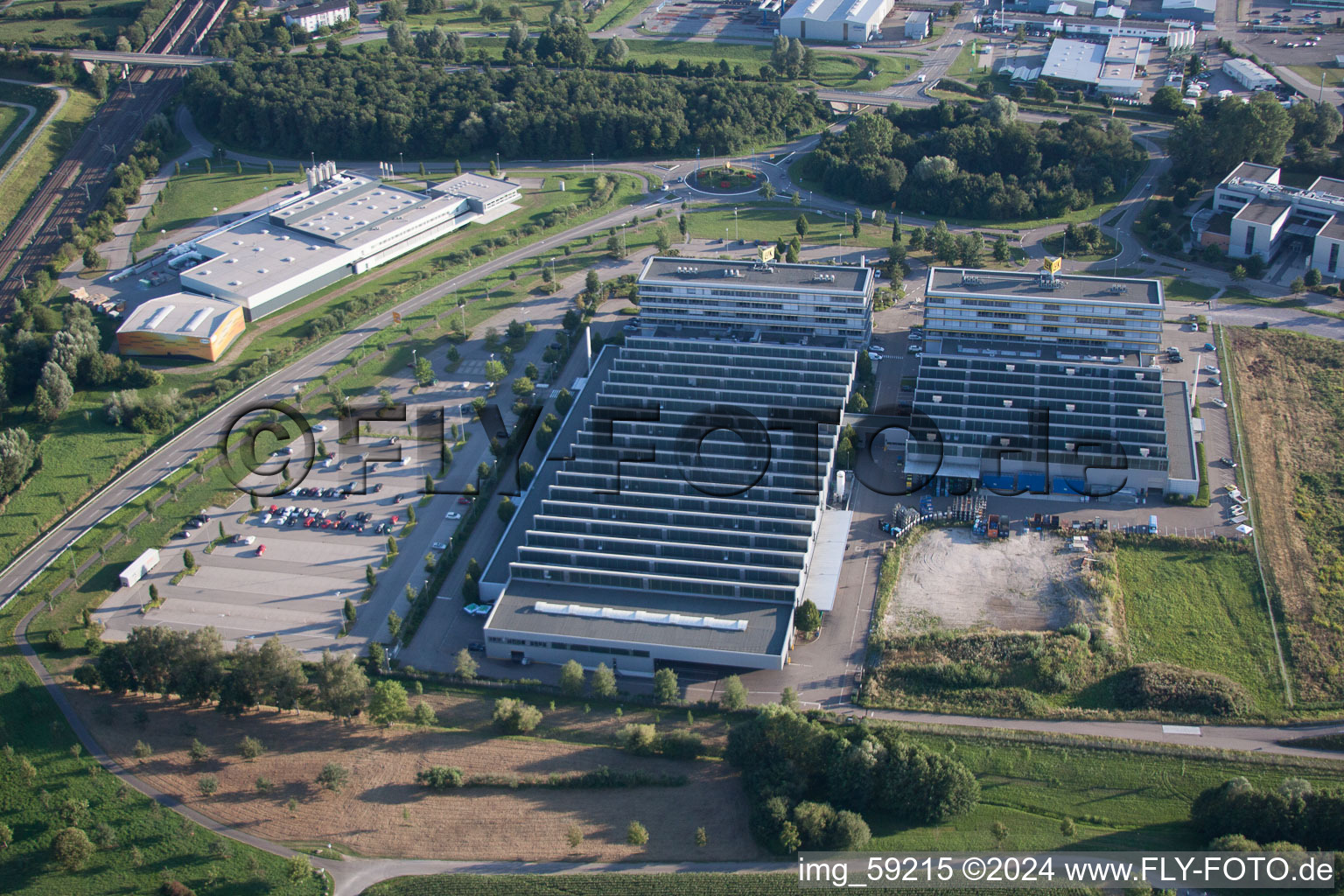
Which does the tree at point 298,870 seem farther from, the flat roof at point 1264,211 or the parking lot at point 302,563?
the flat roof at point 1264,211

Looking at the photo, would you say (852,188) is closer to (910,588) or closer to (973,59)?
(973,59)

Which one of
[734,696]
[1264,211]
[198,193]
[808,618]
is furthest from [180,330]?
[1264,211]

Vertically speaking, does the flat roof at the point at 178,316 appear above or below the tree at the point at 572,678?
above

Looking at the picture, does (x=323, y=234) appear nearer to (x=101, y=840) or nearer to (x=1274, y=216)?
(x=101, y=840)

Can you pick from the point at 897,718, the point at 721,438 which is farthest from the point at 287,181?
the point at 897,718

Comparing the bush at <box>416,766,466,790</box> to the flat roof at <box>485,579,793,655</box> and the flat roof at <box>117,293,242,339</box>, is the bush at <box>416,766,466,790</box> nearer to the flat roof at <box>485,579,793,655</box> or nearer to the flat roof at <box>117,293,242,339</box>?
the flat roof at <box>485,579,793,655</box>

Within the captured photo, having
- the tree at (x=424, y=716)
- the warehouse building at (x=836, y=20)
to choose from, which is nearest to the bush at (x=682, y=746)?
the tree at (x=424, y=716)
